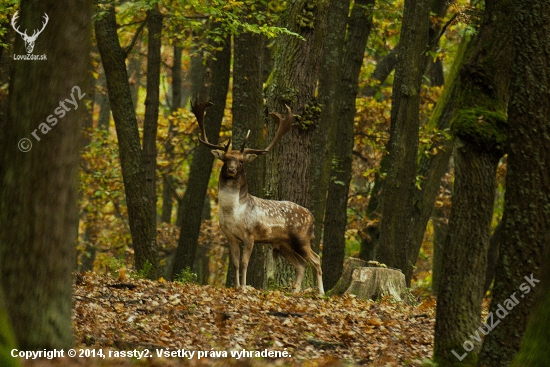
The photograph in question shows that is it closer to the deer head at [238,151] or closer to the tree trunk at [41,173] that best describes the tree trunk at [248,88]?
the deer head at [238,151]

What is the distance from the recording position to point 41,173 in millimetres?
6617

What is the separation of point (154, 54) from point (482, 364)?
14534 mm

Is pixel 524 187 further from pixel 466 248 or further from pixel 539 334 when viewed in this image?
pixel 539 334

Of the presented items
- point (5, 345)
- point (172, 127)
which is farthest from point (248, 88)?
point (5, 345)

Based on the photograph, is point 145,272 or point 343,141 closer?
point 145,272

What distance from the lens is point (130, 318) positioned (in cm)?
1070

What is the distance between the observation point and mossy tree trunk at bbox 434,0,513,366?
882 cm

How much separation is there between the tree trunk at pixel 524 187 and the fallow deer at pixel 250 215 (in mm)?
6191

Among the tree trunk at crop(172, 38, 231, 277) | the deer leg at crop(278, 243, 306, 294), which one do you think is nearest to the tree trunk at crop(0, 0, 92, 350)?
the deer leg at crop(278, 243, 306, 294)

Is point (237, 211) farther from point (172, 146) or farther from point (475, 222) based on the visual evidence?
point (172, 146)

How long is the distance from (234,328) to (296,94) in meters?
6.45

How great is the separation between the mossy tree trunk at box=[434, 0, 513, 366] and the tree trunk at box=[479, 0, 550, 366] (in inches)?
12.1
